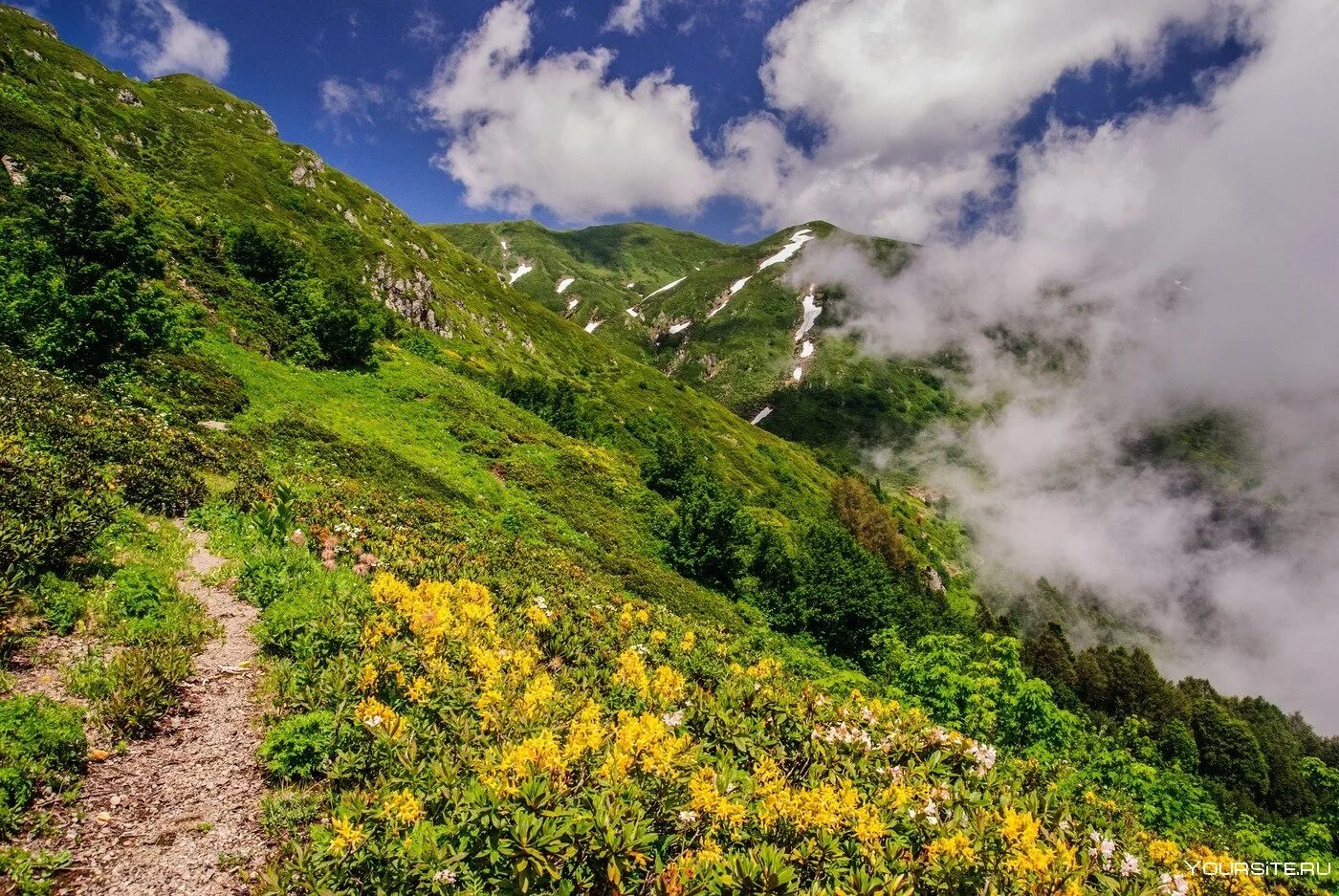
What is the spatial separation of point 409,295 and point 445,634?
197 feet

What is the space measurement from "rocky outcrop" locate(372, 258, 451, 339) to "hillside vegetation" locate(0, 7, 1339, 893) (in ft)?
28.6

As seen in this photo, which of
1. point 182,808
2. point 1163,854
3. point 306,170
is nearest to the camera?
point 182,808

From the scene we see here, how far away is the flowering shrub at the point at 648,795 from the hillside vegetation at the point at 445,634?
0.14 ft

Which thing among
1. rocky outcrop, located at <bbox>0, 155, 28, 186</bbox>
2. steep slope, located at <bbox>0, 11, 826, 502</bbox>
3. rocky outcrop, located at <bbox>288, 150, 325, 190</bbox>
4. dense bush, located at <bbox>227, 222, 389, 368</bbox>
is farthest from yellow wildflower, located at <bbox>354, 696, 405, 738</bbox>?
rocky outcrop, located at <bbox>288, 150, 325, 190</bbox>

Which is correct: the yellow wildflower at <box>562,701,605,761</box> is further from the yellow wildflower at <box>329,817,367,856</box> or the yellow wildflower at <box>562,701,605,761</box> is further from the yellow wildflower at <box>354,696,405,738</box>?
the yellow wildflower at <box>354,696,405,738</box>

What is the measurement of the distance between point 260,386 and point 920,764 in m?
31.6

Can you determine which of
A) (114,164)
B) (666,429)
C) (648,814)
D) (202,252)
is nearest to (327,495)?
(648,814)

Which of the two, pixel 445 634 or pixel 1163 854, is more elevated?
pixel 1163 854

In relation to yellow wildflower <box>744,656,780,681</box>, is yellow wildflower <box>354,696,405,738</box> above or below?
below

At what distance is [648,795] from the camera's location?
575 cm

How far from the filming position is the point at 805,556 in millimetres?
42188

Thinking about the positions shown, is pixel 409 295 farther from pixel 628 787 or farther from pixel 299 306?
pixel 628 787

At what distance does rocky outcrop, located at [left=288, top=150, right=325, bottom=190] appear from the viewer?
2726 inches

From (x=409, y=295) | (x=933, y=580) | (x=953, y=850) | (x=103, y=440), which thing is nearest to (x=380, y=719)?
(x=953, y=850)
